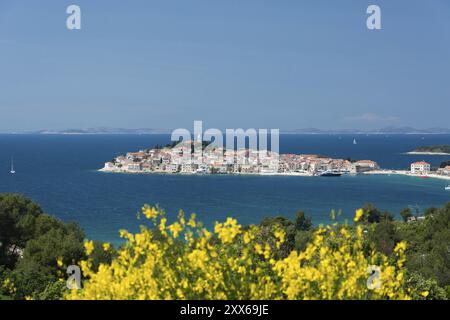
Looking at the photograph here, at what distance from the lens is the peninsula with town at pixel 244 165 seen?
188 feet

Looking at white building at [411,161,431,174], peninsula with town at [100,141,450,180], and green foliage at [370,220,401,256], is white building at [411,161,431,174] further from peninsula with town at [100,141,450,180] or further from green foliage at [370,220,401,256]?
green foliage at [370,220,401,256]

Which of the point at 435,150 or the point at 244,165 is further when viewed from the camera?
the point at 435,150

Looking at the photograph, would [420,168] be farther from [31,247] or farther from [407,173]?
[31,247]

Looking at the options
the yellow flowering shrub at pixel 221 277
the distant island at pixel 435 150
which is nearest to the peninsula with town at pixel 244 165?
the distant island at pixel 435 150

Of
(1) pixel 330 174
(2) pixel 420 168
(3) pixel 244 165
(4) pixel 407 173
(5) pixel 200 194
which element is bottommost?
(5) pixel 200 194

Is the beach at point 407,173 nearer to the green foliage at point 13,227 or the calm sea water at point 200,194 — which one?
the calm sea water at point 200,194

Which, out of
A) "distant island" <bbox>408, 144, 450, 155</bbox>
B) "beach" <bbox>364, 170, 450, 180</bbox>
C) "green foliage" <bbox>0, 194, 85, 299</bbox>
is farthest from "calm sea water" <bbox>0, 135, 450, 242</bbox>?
"distant island" <bbox>408, 144, 450, 155</bbox>

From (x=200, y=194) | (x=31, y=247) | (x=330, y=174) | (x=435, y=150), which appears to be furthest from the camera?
(x=435, y=150)

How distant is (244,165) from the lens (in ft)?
201

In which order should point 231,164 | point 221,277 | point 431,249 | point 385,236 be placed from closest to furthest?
point 221,277
point 431,249
point 385,236
point 231,164

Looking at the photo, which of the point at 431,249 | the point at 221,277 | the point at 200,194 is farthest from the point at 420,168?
the point at 221,277
